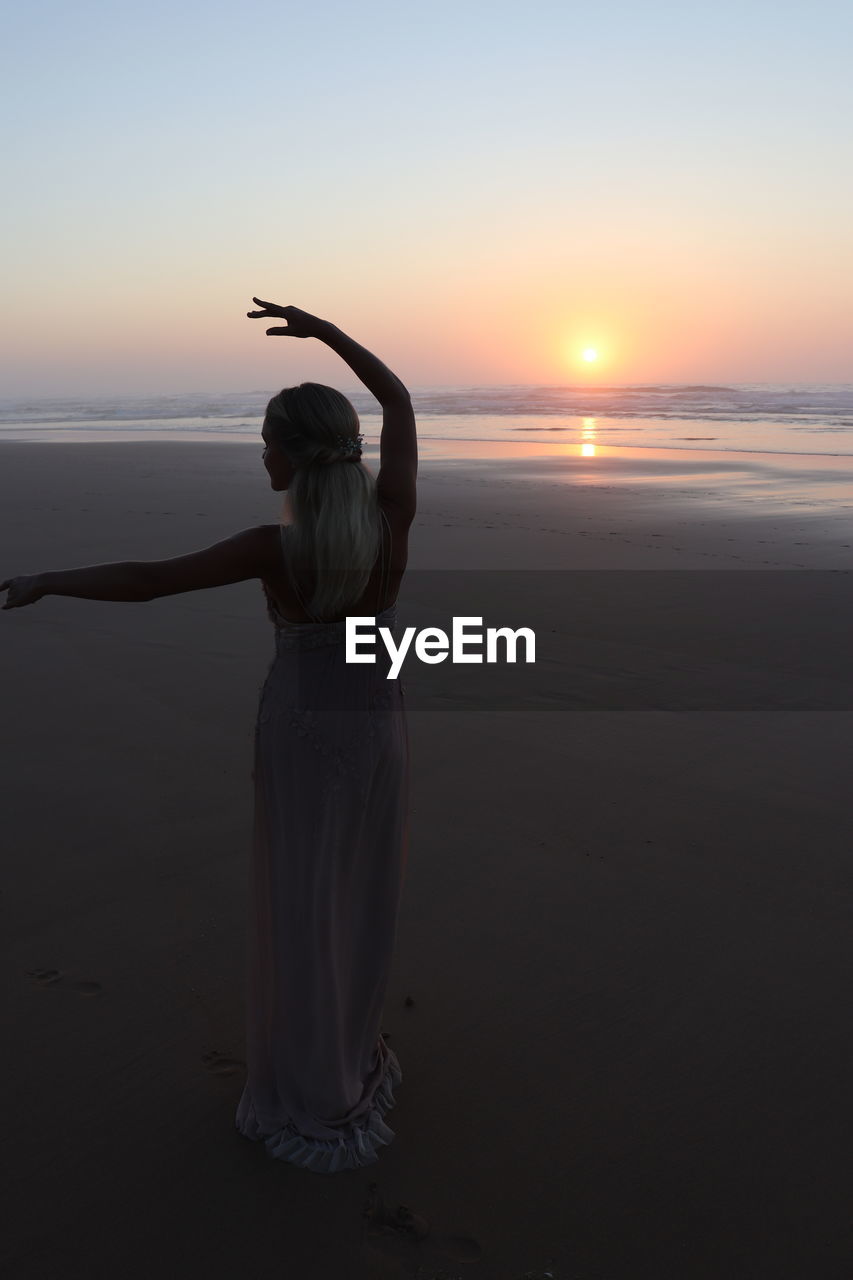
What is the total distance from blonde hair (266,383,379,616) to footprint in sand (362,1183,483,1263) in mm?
1548

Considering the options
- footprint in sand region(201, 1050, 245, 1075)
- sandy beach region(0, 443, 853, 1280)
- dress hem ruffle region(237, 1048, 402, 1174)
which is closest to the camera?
sandy beach region(0, 443, 853, 1280)

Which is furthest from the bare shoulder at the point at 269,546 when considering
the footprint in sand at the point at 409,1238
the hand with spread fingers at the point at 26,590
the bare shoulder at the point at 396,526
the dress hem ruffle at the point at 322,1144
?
the footprint in sand at the point at 409,1238

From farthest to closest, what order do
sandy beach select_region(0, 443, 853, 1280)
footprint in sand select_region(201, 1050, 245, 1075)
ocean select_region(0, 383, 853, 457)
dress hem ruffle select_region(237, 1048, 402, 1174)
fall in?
ocean select_region(0, 383, 853, 457) → footprint in sand select_region(201, 1050, 245, 1075) → dress hem ruffle select_region(237, 1048, 402, 1174) → sandy beach select_region(0, 443, 853, 1280)

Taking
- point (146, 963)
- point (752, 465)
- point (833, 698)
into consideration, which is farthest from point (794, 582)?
point (752, 465)

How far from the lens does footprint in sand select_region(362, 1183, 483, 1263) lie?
95.1 inches

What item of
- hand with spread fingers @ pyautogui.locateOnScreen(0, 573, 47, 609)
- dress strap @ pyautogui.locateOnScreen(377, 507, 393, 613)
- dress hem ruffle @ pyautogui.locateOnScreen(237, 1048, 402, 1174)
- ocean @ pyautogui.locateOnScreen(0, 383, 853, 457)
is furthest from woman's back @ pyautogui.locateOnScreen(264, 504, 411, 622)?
ocean @ pyautogui.locateOnScreen(0, 383, 853, 457)

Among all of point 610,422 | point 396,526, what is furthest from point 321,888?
point 610,422

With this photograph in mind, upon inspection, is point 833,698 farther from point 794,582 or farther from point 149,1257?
point 149,1257

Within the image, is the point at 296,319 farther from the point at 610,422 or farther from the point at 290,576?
the point at 610,422

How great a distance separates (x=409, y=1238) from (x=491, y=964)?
1.21 m

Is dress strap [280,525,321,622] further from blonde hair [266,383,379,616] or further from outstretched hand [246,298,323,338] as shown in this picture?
outstretched hand [246,298,323,338]

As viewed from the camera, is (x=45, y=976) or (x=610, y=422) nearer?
(x=45, y=976)

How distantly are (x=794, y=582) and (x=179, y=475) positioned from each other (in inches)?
498

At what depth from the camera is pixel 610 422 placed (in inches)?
1491
